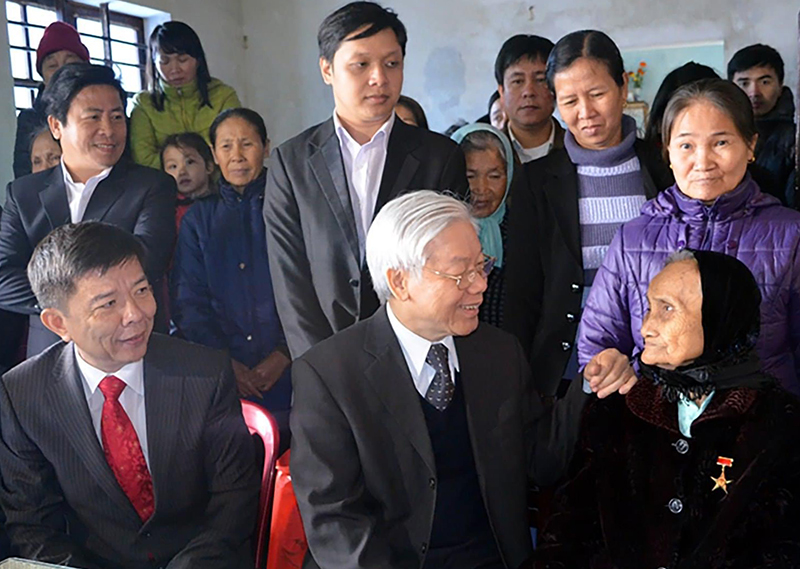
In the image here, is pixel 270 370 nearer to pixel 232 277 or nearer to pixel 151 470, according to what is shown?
pixel 232 277

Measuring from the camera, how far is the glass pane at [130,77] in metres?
2.29

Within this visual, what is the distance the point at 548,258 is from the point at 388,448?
834 millimetres

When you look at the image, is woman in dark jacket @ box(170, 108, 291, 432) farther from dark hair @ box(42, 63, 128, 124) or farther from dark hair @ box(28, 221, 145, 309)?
dark hair @ box(28, 221, 145, 309)

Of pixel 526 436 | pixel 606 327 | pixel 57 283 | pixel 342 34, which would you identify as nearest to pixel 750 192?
pixel 606 327

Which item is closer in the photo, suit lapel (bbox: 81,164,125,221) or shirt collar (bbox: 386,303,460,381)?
shirt collar (bbox: 386,303,460,381)

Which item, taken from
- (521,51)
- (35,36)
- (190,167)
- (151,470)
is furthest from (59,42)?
(521,51)

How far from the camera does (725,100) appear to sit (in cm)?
168

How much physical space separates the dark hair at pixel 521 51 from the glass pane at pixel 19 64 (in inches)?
54.0

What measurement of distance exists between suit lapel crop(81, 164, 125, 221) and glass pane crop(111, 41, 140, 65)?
0.33 m

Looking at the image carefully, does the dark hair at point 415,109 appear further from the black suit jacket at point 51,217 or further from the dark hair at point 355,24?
the black suit jacket at point 51,217

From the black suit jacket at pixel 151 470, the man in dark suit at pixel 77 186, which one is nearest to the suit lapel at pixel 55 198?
the man in dark suit at pixel 77 186

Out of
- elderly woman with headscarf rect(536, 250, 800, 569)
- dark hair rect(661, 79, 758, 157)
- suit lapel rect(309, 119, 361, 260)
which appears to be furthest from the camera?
suit lapel rect(309, 119, 361, 260)

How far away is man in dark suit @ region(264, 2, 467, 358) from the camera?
202cm

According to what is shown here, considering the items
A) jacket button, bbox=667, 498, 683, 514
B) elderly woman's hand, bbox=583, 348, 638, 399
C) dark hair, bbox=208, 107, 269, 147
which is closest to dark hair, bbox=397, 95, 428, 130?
dark hair, bbox=208, 107, 269, 147
